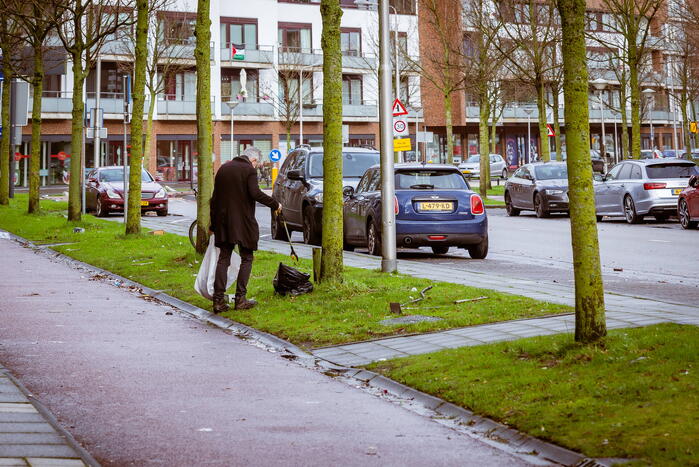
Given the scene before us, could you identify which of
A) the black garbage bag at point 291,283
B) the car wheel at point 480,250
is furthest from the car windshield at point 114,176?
the black garbage bag at point 291,283

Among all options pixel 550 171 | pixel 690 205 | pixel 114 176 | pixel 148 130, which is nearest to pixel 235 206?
pixel 690 205

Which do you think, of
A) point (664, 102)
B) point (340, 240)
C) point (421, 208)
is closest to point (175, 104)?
point (664, 102)

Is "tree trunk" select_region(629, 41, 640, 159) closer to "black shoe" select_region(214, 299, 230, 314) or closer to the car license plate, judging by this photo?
the car license plate

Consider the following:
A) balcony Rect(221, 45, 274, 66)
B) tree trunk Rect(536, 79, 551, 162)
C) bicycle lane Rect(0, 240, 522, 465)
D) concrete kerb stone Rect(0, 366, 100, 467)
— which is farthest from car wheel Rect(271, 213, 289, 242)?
balcony Rect(221, 45, 274, 66)

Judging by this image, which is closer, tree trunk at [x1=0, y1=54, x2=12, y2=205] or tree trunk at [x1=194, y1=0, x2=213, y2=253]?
tree trunk at [x1=194, y1=0, x2=213, y2=253]

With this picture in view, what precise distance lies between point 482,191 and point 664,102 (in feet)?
193

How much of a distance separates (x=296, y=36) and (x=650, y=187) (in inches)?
2072

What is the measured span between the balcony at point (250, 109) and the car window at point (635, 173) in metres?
48.0

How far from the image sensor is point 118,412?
738 cm

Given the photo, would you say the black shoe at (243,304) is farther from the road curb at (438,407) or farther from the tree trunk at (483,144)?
the tree trunk at (483,144)

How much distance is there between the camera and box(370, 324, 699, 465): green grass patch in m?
6.01

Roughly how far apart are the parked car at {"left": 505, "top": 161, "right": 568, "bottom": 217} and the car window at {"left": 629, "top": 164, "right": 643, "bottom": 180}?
8.68 feet

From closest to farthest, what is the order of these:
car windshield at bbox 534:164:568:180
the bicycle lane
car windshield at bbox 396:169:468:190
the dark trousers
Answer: the bicycle lane, the dark trousers, car windshield at bbox 396:169:468:190, car windshield at bbox 534:164:568:180

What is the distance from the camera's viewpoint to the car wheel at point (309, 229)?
23.6 meters
